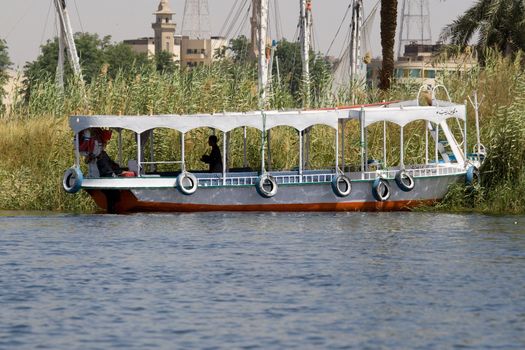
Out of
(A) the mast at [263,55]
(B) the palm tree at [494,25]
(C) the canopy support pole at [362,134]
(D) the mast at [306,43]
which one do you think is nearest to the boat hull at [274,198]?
(C) the canopy support pole at [362,134]

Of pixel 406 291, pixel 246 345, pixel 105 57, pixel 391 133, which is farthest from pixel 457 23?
pixel 105 57

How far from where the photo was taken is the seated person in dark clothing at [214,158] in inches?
1331

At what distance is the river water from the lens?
59.4 ft

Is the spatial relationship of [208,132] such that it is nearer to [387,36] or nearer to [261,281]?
[387,36]

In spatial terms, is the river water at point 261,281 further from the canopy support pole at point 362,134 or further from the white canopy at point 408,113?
the white canopy at point 408,113

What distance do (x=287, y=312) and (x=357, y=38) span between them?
2981cm

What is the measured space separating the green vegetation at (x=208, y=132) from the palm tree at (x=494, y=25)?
19.2m

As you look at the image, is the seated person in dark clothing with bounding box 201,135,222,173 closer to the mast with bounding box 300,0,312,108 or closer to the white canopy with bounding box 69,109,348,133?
the white canopy with bounding box 69,109,348,133

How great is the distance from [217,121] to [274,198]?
84.1 inches

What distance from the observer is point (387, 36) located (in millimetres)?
46281

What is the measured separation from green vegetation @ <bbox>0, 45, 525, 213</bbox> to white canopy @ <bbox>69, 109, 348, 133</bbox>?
1918 mm

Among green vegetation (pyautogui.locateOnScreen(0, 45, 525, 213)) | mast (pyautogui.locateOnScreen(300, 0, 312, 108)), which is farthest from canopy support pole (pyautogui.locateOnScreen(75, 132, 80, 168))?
mast (pyautogui.locateOnScreen(300, 0, 312, 108))

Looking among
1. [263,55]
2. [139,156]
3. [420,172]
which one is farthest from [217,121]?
[263,55]

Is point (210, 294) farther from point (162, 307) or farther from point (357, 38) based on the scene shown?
point (357, 38)
